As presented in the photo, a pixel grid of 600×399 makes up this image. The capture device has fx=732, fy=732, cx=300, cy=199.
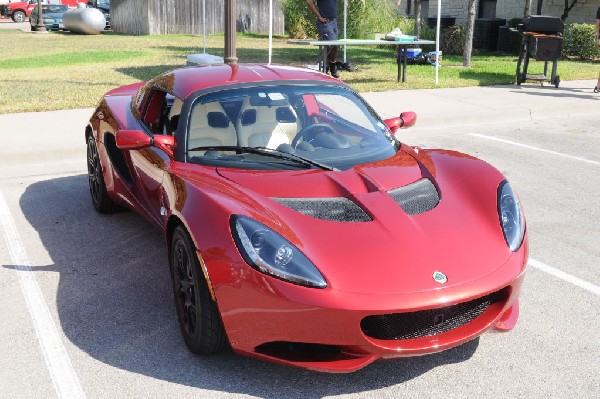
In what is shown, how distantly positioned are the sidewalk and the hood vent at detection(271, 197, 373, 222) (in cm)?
687

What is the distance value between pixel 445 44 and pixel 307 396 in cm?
1898

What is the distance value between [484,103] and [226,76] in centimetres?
778

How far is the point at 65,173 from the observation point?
25.6 ft

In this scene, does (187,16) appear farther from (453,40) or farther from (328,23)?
(328,23)

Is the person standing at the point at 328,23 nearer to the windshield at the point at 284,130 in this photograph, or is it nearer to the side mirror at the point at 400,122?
the side mirror at the point at 400,122

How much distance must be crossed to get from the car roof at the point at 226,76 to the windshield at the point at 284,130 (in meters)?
0.12

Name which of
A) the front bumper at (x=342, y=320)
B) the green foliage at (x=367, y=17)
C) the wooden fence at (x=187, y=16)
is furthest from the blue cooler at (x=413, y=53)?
the wooden fence at (x=187, y=16)

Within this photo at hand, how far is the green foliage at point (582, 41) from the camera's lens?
64.6 ft

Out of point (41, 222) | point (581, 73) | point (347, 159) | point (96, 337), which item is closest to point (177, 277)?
point (96, 337)

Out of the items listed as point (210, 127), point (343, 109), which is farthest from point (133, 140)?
point (343, 109)

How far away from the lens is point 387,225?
3.52m

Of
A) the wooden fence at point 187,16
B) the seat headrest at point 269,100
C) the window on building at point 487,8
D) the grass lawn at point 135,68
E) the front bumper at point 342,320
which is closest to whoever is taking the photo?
the front bumper at point 342,320

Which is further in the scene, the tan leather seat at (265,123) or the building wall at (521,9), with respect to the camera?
the building wall at (521,9)

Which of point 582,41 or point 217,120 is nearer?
point 217,120
